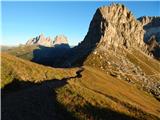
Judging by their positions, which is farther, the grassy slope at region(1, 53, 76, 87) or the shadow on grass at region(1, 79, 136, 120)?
the grassy slope at region(1, 53, 76, 87)

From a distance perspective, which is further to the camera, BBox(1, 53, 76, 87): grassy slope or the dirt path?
BBox(1, 53, 76, 87): grassy slope

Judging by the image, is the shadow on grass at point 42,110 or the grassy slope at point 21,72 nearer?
the shadow on grass at point 42,110

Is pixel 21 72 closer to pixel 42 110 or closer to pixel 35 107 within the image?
pixel 35 107

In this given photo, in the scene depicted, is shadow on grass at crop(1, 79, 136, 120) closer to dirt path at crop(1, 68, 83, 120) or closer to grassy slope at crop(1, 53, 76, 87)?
dirt path at crop(1, 68, 83, 120)

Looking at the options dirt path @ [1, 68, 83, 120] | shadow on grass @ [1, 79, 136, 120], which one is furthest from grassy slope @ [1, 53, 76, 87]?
shadow on grass @ [1, 79, 136, 120]

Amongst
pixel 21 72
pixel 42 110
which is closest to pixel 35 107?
pixel 42 110

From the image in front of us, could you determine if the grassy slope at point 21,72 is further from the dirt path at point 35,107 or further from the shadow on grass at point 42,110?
the shadow on grass at point 42,110

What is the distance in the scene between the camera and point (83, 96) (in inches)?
1988

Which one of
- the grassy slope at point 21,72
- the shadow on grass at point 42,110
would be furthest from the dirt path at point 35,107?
the grassy slope at point 21,72

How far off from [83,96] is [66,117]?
7.54m

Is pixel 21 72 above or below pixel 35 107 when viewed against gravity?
above

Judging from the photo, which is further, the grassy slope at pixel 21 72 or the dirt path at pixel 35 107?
the grassy slope at pixel 21 72

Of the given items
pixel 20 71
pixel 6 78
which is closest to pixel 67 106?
pixel 6 78

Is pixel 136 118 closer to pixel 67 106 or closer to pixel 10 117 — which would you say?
pixel 67 106
